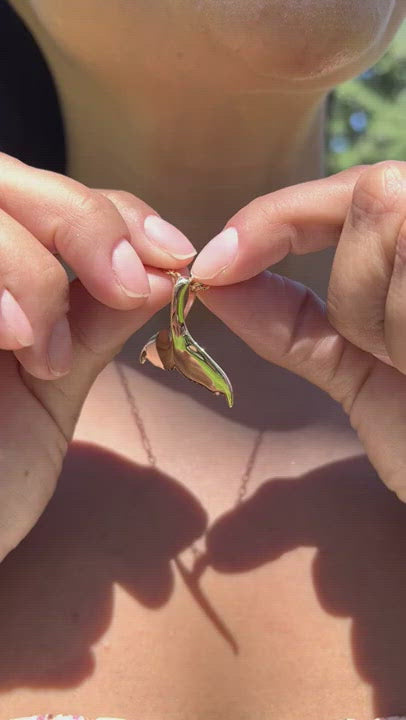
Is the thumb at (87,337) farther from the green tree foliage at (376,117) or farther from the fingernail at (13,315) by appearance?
the green tree foliage at (376,117)

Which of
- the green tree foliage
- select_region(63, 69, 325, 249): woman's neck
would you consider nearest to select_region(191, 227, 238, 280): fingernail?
select_region(63, 69, 325, 249): woman's neck

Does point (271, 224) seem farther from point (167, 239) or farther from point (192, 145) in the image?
point (192, 145)

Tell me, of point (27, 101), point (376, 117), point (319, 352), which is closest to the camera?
point (319, 352)

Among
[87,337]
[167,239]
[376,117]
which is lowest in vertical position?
[376,117]

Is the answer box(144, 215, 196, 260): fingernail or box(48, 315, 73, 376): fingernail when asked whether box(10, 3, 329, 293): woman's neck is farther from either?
box(48, 315, 73, 376): fingernail

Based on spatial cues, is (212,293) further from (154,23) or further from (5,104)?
(5,104)

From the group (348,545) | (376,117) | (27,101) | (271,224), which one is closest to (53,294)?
(271,224)

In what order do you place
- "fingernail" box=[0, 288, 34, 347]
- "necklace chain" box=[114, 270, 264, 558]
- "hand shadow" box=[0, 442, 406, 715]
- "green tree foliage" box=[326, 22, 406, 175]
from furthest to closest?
"green tree foliage" box=[326, 22, 406, 175] → "necklace chain" box=[114, 270, 264, 558] → "hand shadow" box=[0, 442, 406, 715] → "fingernail" box=[0, 288, 34, 347]
